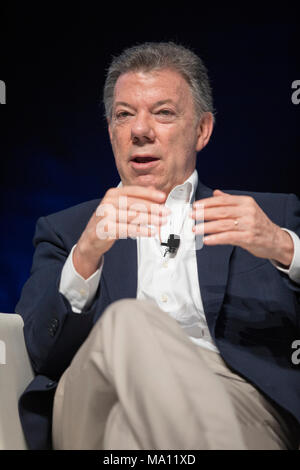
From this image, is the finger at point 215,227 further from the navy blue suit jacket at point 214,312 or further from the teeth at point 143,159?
the teeth at point 143,159

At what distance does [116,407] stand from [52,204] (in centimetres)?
160

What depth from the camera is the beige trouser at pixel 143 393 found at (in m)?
0.89

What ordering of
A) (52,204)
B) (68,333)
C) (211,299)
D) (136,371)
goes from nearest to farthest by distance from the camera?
1. (136,371)
2. (68,333)
3. (211,299)
4. (52,204)

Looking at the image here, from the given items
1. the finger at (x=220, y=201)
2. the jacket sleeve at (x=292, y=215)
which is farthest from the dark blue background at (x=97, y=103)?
the finger at (x=220, y=201)

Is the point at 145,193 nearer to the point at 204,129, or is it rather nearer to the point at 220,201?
the point at 220,201

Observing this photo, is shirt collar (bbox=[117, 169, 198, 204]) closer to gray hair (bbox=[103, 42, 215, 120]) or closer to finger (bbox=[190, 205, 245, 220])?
gray hair (bbox=[103, 42, 215, 120])

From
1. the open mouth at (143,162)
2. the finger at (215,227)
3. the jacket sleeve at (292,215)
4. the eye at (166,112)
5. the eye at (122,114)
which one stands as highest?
the eye at (166,112)

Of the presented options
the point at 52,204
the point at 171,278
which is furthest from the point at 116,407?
the point at 52,204

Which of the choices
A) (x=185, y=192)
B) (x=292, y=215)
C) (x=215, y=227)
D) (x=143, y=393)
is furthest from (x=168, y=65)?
(x=143, y=393)

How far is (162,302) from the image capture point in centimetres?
151

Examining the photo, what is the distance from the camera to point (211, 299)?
4.87ft

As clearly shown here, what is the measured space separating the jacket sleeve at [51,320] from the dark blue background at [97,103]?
91 centimetres

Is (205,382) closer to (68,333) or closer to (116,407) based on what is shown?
(116,407)

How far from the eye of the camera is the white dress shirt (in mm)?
1379
